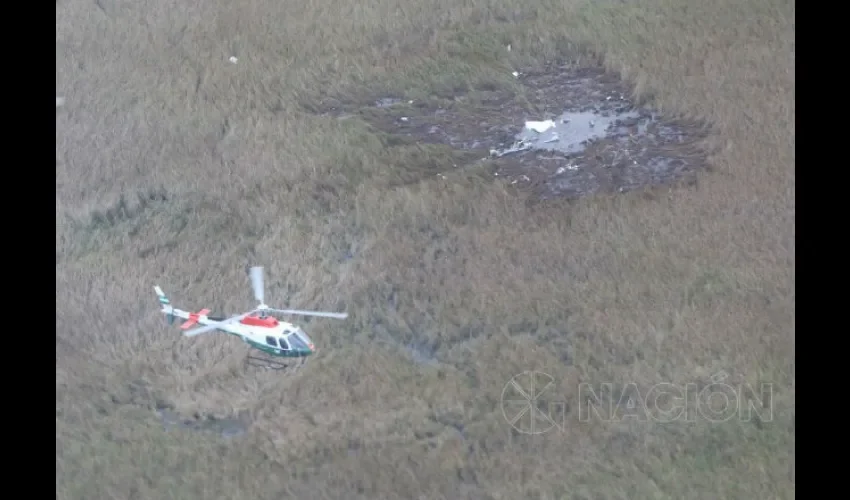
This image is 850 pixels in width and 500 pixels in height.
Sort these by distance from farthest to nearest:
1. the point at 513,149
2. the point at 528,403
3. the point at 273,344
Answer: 1. the point at 513,149
2. the point at 273,344
3. the point at 528,403

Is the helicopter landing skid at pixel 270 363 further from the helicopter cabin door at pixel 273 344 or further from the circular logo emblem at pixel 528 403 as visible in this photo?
the circular logo emblem at pixel 528 403

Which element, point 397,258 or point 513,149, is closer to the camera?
point 397,258

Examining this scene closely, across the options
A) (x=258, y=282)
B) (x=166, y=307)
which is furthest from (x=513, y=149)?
(x=166, y=307)

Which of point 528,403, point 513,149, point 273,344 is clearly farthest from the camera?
point 513,149

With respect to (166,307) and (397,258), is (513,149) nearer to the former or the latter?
(397,258)

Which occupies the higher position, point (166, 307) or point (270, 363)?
point (166, 307)

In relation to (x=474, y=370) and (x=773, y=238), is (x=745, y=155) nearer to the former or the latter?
(x=773, y=238)

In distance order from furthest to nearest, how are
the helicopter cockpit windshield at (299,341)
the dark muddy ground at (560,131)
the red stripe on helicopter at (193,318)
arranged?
the dark muddy ground at (560,131) < the red stripe on helicopter at (193,318) < the helicopter cockpit windshield at (299,341)

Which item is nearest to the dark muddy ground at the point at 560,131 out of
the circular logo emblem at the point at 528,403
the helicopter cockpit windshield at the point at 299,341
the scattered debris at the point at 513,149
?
the scattered debris at the point at 513,149

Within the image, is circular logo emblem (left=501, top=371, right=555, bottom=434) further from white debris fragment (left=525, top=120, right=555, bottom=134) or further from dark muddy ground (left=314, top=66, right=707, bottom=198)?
white debris fragment (left=525, top=120, right=555, bottom=134)
